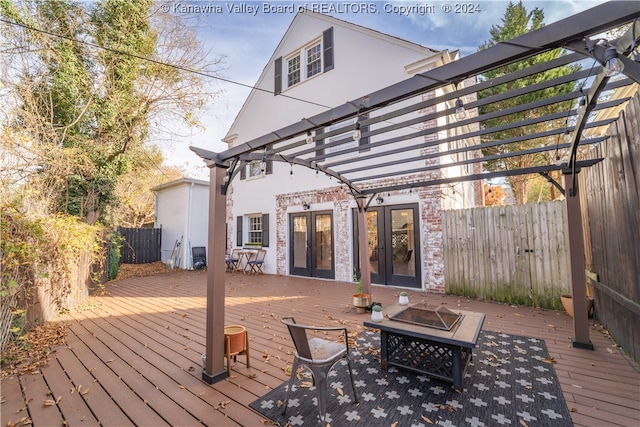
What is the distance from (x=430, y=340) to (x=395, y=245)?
190 inches

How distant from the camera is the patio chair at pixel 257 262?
10.1 m

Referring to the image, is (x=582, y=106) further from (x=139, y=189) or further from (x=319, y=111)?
(x=139, y=189)

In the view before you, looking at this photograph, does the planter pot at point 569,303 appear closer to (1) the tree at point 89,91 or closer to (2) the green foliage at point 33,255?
(2) the green foliage at point 33,255

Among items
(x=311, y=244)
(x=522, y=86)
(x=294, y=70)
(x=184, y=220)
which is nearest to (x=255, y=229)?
(x=311, y=244)

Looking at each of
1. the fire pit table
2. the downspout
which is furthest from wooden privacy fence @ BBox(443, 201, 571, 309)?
the downspout

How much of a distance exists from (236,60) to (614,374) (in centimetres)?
992

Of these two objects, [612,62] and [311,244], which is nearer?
[612,62]

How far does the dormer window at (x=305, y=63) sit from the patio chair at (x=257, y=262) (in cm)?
599

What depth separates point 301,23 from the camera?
979 centimetres

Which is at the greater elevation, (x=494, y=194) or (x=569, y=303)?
(x=494, y=194)

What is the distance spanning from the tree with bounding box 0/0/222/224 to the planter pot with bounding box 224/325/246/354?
553 centimetres

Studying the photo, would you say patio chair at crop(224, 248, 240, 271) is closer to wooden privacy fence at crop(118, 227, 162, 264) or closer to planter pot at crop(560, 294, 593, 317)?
wooden privacy fence at crop(118, 227, 162, 264)

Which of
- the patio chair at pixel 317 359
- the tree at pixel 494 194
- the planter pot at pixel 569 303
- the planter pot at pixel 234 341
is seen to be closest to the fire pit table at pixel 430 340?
the patio chair at pixel 317 359

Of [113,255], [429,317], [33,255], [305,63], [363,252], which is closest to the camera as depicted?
[429,317]
